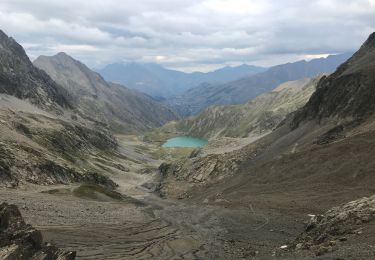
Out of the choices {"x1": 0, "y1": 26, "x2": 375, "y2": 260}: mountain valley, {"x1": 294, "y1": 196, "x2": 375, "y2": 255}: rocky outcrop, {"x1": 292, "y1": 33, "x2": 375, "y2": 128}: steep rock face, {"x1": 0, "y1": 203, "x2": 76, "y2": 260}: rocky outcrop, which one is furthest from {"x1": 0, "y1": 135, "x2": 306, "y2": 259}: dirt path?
{"x1": 292, "y1": 33, "x2": 375, "y2": 128}: steep rock face

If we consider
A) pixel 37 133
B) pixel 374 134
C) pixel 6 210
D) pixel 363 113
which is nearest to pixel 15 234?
pixel 6 210

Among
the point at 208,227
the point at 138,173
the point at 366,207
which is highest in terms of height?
the point at 366,207

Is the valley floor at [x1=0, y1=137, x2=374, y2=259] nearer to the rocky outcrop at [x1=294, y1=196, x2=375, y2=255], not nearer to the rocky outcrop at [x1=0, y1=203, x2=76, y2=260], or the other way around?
the rocky outcrop at [x1=294, y1=196, x2=375, y2=255]

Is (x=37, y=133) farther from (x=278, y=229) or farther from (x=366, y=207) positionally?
(x=366, y=207)

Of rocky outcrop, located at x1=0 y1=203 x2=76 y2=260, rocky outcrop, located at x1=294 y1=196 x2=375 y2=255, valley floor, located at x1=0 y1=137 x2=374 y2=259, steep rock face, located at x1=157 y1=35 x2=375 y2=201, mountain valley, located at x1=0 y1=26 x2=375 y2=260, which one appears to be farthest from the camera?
steep rock face, located at x1=157 y1=35 x2=375 y2=201

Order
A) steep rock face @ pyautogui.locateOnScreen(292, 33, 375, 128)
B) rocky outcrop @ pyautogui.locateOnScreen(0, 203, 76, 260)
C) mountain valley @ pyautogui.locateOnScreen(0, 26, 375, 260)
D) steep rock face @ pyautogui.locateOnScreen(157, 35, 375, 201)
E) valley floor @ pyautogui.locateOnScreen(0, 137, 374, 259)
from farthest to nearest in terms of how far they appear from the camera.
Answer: steep rock face @ pyautogui.locateOnScreen(292, 33, 375, 128)
steep rock face @ pyautogui.locateOnScreen(157, 35, 375, 201)
valley floor @ pyautogui.locateOnScreen(0, 137, 374, 259)
mountain valley @ pyautogui.locateOnScreen(0, 26, 375, 260)
rocky outcrop @ pyautogui.locateOnScreen(0, 203, 76, 260)

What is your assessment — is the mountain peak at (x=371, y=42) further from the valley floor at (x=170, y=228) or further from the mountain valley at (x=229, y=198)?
the valley floor at (x=170, y=228)
